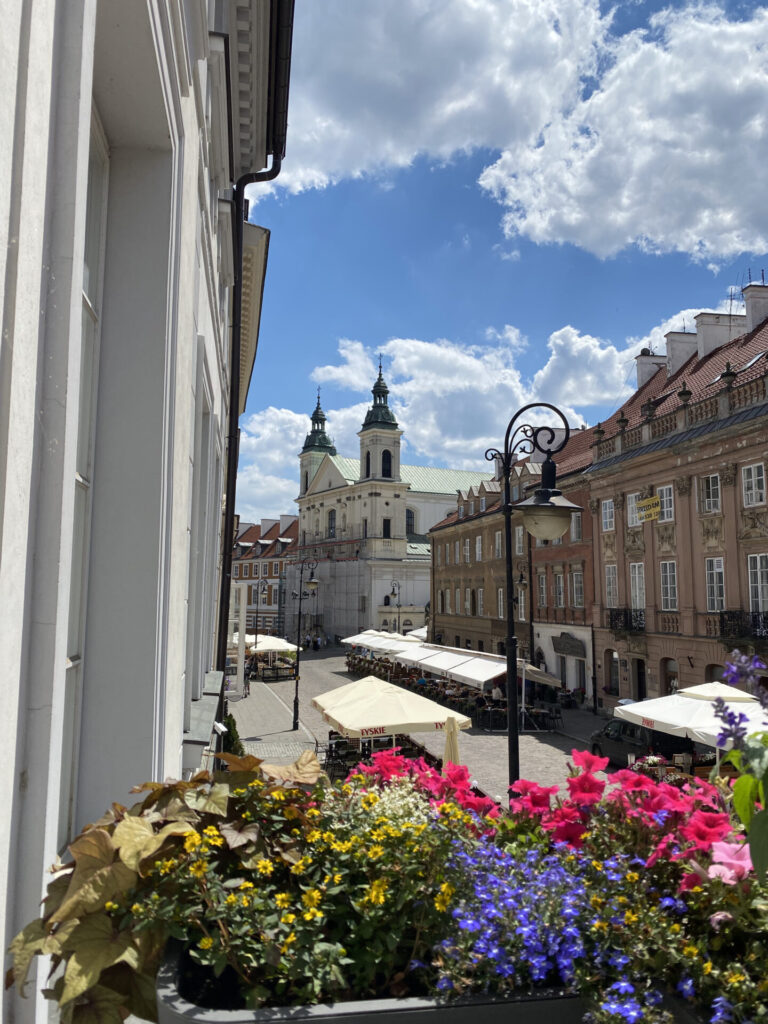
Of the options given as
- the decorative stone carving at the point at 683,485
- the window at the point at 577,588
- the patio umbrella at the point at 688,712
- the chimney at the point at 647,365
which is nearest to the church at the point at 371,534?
the window at the point at 577,588

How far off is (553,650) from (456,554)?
52.5ft

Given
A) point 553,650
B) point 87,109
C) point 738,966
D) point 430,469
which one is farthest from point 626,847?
point 430,469

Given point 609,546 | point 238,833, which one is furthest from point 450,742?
point 609,546

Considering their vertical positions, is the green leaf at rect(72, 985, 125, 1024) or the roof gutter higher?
the roof gutter

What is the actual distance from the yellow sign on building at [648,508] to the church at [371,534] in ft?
141

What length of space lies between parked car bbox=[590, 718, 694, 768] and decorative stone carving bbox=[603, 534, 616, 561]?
1161 cm

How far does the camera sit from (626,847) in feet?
8.13

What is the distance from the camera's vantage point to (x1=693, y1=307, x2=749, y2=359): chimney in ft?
105

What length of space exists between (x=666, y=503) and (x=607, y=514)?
4.13 meters

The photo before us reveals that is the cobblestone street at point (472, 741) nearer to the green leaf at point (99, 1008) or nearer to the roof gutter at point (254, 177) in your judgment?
the roof gutter at point (254, 177)

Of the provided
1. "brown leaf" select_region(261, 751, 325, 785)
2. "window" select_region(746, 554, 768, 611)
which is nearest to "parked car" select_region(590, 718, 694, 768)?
"window" select_region(746, 554, 768, 611)

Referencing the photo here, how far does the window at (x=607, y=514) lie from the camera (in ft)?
102

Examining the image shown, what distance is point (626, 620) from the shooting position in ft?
96.0

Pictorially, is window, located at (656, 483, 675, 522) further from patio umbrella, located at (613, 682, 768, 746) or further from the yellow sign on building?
patio umbrella, located at (613, 682, 768, 746)
